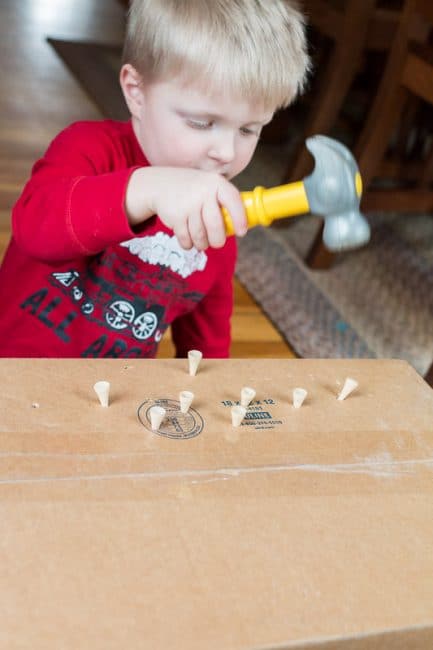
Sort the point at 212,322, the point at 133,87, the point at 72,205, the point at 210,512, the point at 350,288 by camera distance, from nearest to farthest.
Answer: the point at 210,512, the point at 72,205, the point at 133,87, the point at 212,322, the point at 350,288

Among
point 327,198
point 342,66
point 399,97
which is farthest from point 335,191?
point 342,66

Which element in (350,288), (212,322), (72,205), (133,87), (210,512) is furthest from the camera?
(350,288)

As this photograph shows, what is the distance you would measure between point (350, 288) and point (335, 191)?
4.49 feet

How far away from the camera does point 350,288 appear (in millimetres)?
1903

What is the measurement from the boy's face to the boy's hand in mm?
134

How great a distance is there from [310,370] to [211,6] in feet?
1.20

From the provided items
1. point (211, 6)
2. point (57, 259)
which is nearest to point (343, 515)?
point (57, 259)

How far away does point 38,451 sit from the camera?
22.5 inches

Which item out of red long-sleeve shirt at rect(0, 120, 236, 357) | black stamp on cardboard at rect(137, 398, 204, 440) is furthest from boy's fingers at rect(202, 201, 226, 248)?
red long-sleeve shirt at rect(0, 120, 236, 357)

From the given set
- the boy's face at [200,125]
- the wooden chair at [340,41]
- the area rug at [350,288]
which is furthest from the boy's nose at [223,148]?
the wooden chair at [340,41]

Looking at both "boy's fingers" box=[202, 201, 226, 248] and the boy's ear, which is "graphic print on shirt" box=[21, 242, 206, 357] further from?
"boy's fingers" box=[202, 201, 226, 248]

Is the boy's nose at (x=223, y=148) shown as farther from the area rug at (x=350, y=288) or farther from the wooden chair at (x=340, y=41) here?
the wooden chair at (x=340, y=41)

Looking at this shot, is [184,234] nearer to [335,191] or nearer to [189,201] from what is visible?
[189,201]

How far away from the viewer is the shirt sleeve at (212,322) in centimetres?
106
